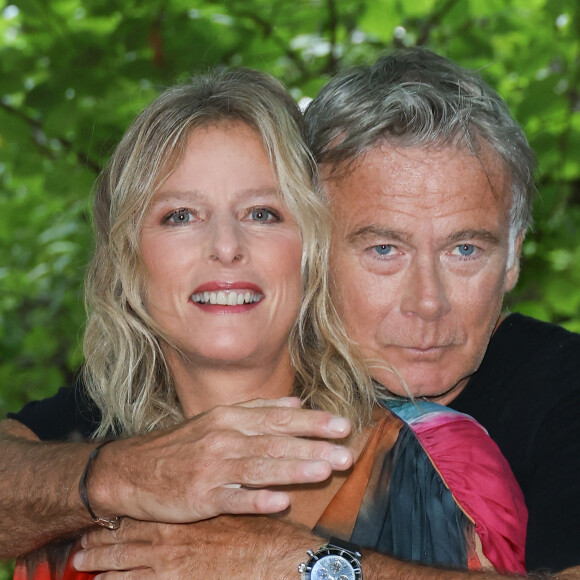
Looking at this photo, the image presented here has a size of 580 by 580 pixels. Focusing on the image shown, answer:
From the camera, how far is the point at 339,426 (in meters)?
2.01

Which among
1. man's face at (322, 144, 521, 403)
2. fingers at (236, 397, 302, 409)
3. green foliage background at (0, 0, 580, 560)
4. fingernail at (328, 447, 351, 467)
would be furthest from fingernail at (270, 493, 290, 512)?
green foliage background at (0, 0, 580, 560)

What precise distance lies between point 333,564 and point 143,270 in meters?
0.90

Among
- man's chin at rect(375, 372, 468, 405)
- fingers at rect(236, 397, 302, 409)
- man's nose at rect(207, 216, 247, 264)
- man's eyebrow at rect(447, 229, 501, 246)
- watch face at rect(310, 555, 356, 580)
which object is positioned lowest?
watch face at rect(310, 555, 356, 580)

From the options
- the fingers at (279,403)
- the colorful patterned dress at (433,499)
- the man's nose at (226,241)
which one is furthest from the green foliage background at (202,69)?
the colorful patterned dress at (433,499)

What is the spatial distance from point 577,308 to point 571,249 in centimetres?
25

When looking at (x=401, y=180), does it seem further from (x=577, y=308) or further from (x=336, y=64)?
(x=577, y=308)

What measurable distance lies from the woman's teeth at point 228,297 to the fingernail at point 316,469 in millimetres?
489

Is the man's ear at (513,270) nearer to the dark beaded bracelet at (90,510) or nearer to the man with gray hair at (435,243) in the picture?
the man with gray hair at (435,243)

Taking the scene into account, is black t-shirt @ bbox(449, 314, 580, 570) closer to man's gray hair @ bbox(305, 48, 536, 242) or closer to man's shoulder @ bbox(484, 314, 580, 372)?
man's shoulder @ bbox(484, 314, 580, 372)

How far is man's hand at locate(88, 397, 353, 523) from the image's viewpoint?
2004mm

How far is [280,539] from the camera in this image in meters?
2.12

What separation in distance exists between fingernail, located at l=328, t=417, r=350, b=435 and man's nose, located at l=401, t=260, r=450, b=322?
610 mm

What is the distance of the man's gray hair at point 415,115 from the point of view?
257 centimetres

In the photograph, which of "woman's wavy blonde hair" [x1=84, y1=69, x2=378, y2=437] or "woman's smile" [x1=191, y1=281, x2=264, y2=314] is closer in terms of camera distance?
"woman's smile" [x1=191, y1=281, x2=264, y2=314]
